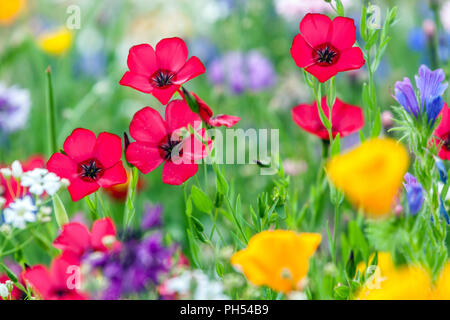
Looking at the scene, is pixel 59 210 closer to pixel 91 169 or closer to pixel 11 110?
pixel 91 169

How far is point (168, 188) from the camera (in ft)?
4.18

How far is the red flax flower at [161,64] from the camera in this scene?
21.1 inches

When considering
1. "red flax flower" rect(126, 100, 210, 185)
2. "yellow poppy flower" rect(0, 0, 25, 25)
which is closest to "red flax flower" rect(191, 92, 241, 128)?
"red flax flower" rect(126, 100, 210, 185)

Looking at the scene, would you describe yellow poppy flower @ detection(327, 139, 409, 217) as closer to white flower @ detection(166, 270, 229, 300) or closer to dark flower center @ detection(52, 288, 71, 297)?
white flower @ detection(166, 270, 229, 300)

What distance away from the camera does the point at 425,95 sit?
20.2 inches

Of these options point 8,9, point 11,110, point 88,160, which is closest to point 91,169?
point 88,160

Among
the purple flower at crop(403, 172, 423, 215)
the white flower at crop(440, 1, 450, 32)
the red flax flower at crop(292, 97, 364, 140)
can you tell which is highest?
the white flower at crop(440, 1, 450, 32)

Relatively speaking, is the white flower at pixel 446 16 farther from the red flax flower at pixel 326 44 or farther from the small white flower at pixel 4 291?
the small white flower at pixel 4 291

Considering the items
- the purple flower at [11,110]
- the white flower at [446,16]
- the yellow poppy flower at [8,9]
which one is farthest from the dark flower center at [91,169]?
the yellow poppy flower at [8,9]

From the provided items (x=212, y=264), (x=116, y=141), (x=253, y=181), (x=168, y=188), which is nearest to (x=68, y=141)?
(x=116, y=141)

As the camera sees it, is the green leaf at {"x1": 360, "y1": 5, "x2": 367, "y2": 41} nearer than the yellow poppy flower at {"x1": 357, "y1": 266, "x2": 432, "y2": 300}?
No

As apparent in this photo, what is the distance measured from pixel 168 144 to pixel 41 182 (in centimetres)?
11

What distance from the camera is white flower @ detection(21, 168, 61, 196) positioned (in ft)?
1.59

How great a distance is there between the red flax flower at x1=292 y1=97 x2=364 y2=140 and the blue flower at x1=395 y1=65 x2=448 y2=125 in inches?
3.9
